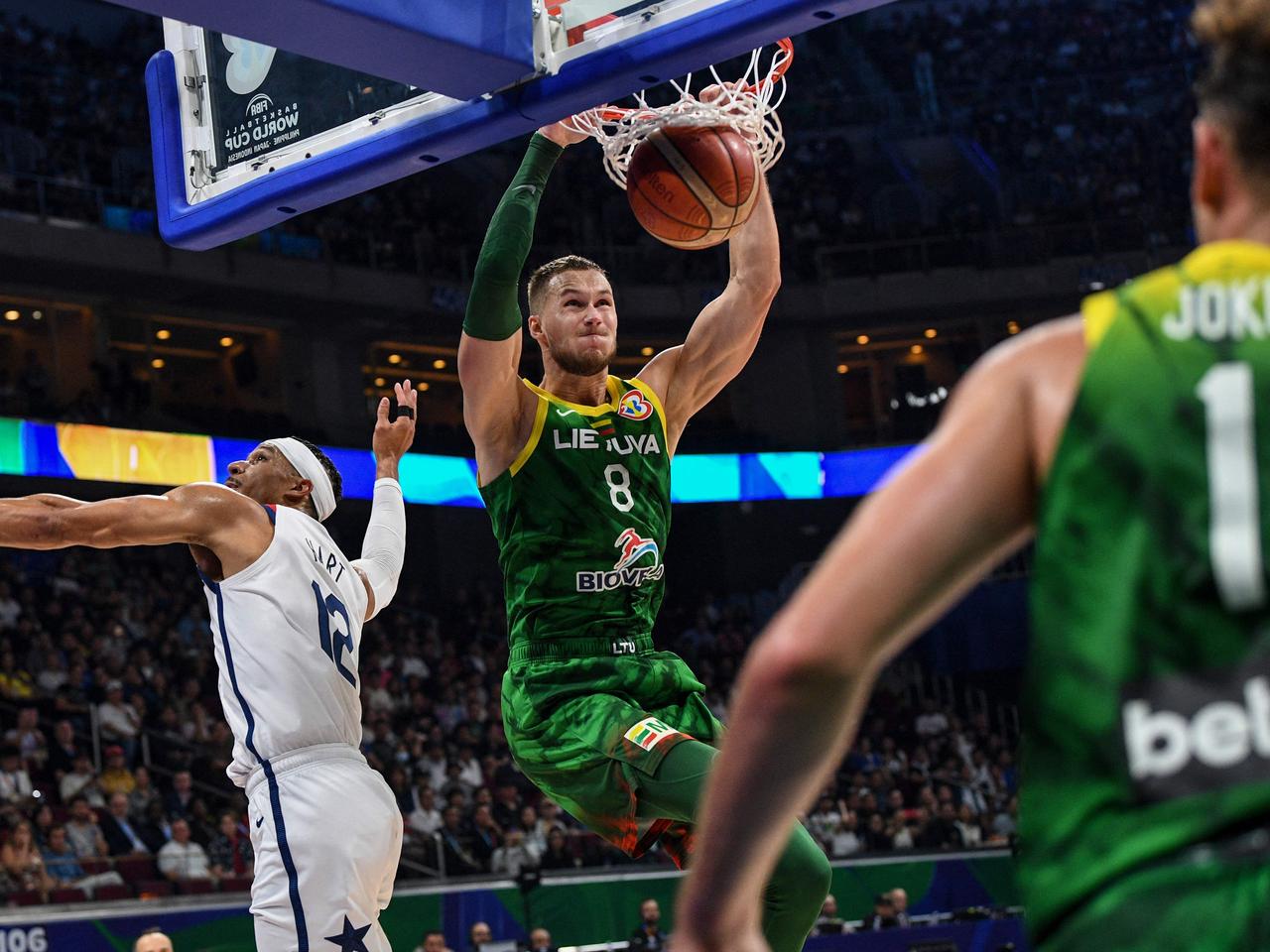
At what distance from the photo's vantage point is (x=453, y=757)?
17.1 m

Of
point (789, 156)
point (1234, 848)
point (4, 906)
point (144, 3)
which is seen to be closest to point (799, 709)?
point (1234, 848)

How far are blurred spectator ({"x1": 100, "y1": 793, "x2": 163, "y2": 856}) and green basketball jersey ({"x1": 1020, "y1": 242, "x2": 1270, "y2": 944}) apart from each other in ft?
41.8

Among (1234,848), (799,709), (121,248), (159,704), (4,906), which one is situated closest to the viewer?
(1234,848)

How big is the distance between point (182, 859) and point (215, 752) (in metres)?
3.24

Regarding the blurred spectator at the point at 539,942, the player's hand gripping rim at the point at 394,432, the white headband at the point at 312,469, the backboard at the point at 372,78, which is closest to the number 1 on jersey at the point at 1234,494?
the backboard at the point at 372,78

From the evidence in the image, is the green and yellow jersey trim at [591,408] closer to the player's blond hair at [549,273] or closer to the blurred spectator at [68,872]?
the player's blond hair at [549,273]

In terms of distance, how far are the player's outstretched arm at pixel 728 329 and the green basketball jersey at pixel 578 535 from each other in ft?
1.24

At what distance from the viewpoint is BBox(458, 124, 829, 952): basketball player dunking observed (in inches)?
184

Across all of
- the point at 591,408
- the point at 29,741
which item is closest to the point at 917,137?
the point at 29,741

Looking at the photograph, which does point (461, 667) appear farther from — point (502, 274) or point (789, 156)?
point (502, 274)

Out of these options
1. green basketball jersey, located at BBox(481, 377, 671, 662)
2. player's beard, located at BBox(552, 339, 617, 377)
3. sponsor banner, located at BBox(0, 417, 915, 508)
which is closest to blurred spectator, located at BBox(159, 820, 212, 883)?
sponsor banner, located at BBox(0, 417, 915, 508)

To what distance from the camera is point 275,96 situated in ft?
17.0

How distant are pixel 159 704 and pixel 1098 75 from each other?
18.3 metres

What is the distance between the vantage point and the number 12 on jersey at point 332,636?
495cm
